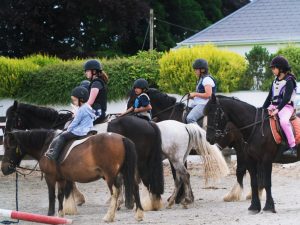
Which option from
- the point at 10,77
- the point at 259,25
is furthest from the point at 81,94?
the point at 259,25

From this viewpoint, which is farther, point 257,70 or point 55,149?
point 257,70

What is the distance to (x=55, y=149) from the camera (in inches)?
459

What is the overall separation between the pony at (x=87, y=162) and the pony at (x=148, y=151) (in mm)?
1047

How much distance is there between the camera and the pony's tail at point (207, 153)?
44.2 ft

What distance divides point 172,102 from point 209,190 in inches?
81.4

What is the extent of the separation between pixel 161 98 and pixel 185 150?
165 centimetres

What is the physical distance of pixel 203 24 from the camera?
1788 inches

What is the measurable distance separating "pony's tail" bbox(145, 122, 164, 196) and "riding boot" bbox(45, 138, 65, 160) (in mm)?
1725

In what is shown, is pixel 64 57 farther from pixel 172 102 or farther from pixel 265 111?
pixel 265 111

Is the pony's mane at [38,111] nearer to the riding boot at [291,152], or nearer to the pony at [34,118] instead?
the pony at [34,118]

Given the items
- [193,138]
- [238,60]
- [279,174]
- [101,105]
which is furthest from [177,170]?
[238,60]

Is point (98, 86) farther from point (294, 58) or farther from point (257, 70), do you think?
point (294, 58)

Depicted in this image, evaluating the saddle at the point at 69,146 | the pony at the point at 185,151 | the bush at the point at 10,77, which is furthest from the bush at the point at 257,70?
the saddle at the point at 69,146

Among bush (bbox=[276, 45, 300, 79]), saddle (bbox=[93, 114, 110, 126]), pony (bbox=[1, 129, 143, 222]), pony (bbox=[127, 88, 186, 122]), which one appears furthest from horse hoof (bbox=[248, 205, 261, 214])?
bush (bbox=[276, 45, 300, 79])
